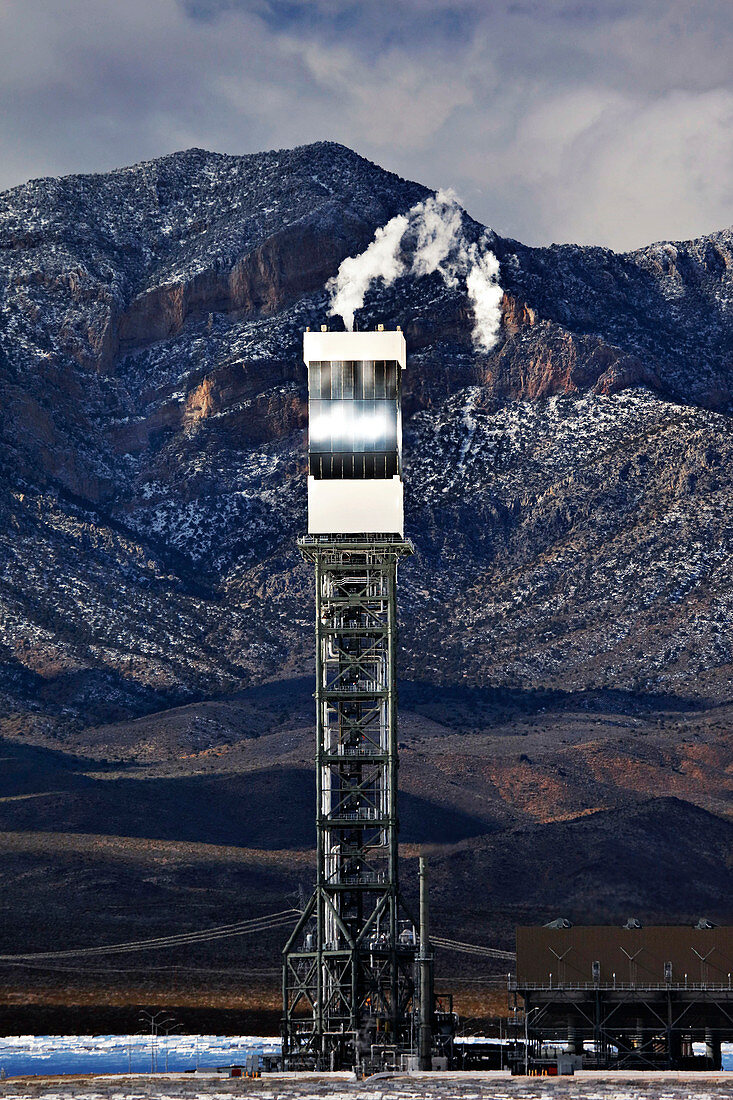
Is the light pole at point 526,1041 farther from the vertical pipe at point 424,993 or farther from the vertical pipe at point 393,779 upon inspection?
the vertical pipe at point 393,779

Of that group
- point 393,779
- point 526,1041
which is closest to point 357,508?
point 393,779

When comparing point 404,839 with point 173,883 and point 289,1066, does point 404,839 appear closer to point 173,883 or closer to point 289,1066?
point 173,883

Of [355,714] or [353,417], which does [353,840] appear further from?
[353,417]

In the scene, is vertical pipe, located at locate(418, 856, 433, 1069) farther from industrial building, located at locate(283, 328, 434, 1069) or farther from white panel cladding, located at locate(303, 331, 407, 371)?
white panel cladding, located at locate(303, 331, 407, 371)

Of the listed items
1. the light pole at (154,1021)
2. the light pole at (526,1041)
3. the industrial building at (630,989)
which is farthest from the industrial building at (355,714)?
the light pole at (154,1021)

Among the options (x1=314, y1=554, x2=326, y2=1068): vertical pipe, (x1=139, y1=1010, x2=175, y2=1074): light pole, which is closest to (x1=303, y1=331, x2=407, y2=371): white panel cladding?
(x1=314, y1=554, x2=326, y2=1068): vertical pipe

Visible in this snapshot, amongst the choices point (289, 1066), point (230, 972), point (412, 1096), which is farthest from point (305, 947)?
point (230, 972)
